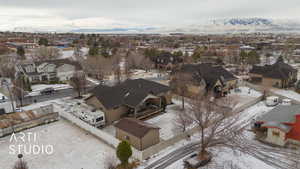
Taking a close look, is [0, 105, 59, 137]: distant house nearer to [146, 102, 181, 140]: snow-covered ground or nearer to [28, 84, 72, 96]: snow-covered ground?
[28, 84, 72, 96]: snow-covered ground

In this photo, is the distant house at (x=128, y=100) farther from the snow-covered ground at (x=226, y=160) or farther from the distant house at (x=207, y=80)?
the snow-covered ground at (x=226, y=160)

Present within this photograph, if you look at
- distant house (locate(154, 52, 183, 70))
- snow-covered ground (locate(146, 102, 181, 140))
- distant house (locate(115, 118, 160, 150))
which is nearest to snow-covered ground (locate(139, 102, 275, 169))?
distant house (locate(115, 118, 160, 150))

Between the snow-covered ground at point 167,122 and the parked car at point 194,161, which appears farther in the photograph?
the snow-covered ground at point 167,122

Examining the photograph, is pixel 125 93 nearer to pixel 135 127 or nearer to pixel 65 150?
pixel 135 127

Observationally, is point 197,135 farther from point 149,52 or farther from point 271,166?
point 149,52

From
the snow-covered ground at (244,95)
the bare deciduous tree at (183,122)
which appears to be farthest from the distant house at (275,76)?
the bare deciduous tree at (183,122)

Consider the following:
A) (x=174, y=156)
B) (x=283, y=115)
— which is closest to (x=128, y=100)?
(x=174, y=156)
